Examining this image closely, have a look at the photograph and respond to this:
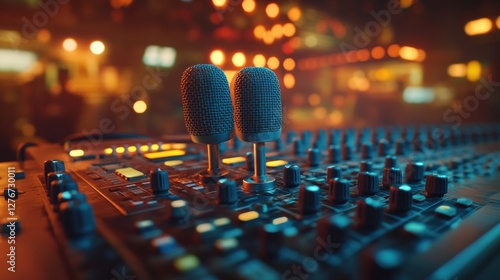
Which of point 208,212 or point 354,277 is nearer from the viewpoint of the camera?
point 354,277

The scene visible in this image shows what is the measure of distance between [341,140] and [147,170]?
92 cm

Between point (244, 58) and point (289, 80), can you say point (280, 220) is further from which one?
point (289, 80)

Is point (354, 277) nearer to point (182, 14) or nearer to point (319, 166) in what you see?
point (319, 166)

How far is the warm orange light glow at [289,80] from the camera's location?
2.71m

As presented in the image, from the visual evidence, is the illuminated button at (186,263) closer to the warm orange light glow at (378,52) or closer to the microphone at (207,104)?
the microphone at (207,104)

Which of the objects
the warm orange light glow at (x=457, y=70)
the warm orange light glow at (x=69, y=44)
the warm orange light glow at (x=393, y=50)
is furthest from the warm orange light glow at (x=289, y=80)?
the warm orange light glow at (x=69, y=44)

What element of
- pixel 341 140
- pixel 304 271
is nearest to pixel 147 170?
pixel 304 271

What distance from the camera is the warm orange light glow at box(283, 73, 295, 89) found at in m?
2.71

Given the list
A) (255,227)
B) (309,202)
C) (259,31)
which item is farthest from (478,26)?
(255,227)

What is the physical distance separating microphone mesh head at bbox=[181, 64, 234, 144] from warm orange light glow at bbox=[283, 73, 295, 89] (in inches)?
82.6

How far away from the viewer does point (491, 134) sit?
4.93ft

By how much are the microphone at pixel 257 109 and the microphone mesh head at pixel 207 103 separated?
1.4 inches

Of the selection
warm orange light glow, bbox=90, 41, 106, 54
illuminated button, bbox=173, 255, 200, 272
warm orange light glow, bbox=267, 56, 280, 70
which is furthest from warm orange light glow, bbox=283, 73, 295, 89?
illuminated button, bbox=173, 255, 200, 272

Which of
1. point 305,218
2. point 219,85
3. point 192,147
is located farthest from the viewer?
point 192,147
